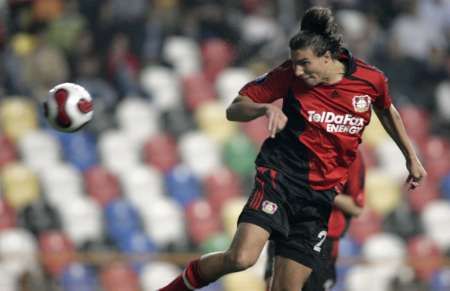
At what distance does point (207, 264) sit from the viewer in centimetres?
625

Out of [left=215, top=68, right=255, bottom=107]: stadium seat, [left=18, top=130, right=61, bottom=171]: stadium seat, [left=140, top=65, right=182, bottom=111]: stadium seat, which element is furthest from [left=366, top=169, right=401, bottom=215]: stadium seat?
[left=18, top=130, right=61, bottom=171]: stadium seat

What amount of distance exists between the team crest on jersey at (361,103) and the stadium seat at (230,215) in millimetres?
5381

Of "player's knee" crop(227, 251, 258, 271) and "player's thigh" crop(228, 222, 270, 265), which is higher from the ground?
"player's thigh" crop(228, 222, 270, 265)

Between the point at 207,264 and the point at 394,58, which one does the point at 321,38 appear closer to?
the point at 207,264

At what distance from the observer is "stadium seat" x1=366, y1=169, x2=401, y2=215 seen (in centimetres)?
1243

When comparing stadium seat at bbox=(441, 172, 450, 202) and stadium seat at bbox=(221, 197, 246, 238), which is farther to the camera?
stadium seat at bbox=(441, 172, 450, 202)

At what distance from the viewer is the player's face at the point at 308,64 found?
604 centimetres

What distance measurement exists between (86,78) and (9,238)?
2204 millimetres

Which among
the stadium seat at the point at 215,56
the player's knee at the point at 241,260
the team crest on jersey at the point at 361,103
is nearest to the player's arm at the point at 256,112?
the team crest on jersey at the point at 361,103

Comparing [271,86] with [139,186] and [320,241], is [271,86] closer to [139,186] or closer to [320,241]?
[320,241]

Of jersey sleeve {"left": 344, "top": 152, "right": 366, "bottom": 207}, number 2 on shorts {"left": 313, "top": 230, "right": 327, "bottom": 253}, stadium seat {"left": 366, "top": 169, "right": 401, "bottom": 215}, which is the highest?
jersey sleeve {"left": 344, "top": 152, "right": 366, "bottom": 207}

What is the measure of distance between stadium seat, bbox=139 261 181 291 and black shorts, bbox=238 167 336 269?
167 inches

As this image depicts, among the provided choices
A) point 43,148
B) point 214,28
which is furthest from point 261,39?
point 43,148

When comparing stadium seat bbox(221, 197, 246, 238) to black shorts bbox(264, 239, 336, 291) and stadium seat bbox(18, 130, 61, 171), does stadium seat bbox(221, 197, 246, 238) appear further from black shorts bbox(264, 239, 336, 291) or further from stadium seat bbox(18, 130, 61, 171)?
black shorts bbox(264, 239, 336, 291)
